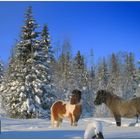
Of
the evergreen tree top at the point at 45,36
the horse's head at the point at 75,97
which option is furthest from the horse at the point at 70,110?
the evergreen tree top at the point at 45,36

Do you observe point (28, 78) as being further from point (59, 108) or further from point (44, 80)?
point (59, 108)

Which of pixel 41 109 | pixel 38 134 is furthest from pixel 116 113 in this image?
pixel 41 109

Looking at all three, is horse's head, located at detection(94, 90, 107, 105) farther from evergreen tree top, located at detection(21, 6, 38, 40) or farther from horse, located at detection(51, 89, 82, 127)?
evergreen tree top, located at detection(21, 6, 38, 40)

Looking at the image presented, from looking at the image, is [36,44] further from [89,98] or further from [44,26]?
[89,98]

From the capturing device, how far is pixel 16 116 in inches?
1270

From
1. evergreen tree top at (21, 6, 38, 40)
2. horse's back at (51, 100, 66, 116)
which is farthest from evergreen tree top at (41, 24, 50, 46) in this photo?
horse's back at (51, 100, 66, 116)

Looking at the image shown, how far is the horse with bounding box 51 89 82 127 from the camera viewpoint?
1452cm

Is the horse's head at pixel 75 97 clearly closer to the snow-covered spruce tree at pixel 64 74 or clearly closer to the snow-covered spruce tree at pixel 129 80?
the snow-covered spruce tree at pixel 64 74

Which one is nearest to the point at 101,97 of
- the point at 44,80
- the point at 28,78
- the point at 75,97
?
the point at 75,97

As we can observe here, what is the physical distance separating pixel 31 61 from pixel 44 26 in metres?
14.7

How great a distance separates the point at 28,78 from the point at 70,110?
18.3 meters

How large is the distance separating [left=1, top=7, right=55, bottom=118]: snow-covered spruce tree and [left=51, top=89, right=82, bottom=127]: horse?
16640 mm

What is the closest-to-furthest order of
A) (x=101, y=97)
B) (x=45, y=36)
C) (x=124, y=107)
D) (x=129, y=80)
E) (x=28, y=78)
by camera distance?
(x=124, y=107)
(x=101, y=97)
(x=28, y=78)
(x=45, y=36)
(x=129, y=80)

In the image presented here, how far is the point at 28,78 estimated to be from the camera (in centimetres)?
3259
